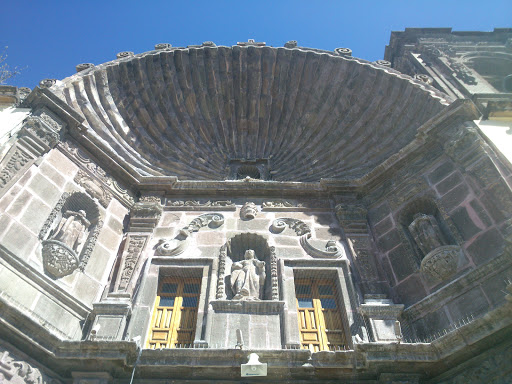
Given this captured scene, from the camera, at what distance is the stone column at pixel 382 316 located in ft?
25.1

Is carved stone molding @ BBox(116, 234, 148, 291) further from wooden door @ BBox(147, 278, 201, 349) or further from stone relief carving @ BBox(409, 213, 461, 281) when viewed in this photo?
stone relief carving @ BBox(409, 213, 461, 281)

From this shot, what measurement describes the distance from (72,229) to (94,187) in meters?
1.41

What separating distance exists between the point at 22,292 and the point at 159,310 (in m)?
2.40

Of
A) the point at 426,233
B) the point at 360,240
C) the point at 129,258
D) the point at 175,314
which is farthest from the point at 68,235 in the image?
the point at 426,233

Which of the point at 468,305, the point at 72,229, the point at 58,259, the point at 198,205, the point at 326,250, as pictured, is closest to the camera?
the point at 468,305

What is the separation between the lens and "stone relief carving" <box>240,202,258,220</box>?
34.4 ft

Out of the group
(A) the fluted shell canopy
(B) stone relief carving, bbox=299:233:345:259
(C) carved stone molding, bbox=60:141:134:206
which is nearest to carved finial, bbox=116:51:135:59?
(A) the fluted shell canopy

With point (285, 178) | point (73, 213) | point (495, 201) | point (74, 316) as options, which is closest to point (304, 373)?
point (74, 316)

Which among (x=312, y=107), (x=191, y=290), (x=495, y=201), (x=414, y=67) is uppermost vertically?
(x=414, y=67)

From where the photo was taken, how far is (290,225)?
405 inches

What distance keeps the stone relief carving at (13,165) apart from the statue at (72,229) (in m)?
1.23

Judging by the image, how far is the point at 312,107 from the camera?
14367 mm

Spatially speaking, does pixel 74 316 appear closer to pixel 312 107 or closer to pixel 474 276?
pixel 474 276

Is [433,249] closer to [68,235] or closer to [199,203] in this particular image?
[199,203]
